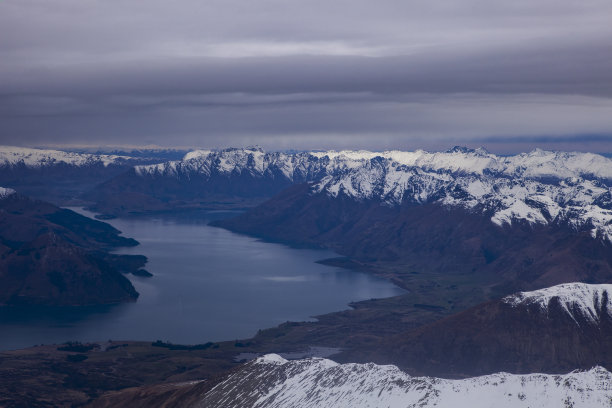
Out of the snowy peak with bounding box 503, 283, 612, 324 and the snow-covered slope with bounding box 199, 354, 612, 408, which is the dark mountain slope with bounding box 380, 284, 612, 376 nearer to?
the snowy peak with bounding box 503, 283, 612, 324

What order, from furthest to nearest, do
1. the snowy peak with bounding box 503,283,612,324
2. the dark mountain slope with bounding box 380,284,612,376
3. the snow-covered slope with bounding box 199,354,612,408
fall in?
the snowy peak with bounding box 503,283,612,324
the dark mountain slope with bounding box 380,284,612,376
the snow-covered slope with bounding box 199,354,612,408

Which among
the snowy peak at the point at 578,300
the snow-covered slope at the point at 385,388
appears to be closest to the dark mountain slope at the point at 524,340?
the snowy peak at the point at 578,300

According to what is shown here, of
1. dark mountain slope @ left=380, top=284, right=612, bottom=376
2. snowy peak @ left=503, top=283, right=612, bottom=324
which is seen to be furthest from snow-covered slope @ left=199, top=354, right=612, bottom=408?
snowy peak @ left=503, top=283, right=612, bottom=324

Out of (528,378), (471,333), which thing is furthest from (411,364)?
(528,378)

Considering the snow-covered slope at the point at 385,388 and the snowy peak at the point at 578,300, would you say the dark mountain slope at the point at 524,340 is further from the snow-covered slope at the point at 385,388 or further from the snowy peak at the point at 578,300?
the snow-covered slope at the point at 385,388

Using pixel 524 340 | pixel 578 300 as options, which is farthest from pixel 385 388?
pixel 578 300

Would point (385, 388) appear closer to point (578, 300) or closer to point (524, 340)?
point (524, 340)
